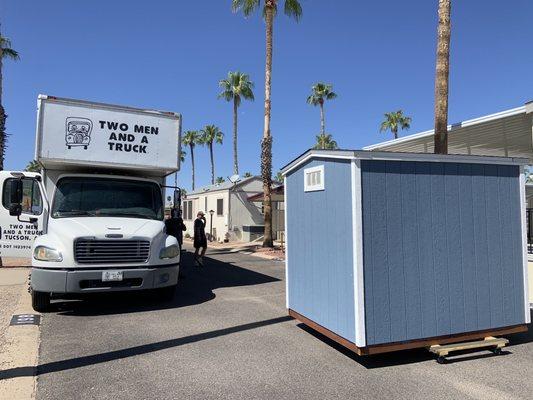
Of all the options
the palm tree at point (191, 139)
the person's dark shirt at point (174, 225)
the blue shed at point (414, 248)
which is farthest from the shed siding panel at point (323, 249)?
the palm tree at point (191, 139)

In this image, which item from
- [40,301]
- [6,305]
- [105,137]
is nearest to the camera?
[40,301]

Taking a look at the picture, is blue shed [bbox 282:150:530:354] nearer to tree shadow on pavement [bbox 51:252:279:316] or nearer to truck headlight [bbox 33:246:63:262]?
tree shadow on pavement [bbox 51:252:279:316]

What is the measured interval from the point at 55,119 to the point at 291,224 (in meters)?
4.64

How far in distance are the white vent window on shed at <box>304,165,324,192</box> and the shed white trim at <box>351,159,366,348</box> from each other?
79cm

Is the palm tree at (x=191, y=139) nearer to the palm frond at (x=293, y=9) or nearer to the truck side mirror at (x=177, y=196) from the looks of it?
the palm frond at (x=293, y=9)

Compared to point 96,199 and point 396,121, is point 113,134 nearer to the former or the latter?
point 96,199

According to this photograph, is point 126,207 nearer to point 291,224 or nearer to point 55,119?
point 55,119

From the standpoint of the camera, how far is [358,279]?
4875mm

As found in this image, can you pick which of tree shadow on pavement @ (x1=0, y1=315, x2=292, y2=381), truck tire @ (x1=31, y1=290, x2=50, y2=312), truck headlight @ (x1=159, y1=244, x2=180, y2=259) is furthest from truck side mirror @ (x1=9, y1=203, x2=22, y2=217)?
tree shadow on pavement @ (x1=0, y1=315, x2=292, y2=381)

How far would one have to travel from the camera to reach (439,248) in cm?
527

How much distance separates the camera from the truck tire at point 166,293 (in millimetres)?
8359

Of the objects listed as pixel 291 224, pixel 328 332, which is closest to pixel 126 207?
pixel 291 224

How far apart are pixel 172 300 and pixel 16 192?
335 cm

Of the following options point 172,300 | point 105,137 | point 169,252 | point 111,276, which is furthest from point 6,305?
point 105,137
